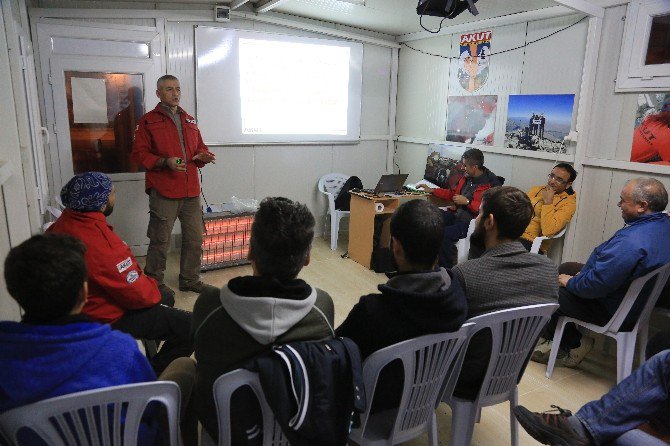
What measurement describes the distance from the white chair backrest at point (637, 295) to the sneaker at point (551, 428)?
0.81 meters

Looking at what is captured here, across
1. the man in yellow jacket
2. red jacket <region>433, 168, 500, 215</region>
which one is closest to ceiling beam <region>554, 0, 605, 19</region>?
the man in yellow jacket

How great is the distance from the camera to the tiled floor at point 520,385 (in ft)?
7.47

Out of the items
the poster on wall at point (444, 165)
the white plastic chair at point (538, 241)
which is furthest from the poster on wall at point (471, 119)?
the white plastic chair at point (538, 241)

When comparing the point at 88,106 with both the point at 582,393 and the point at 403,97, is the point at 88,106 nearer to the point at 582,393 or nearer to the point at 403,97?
the point at 403,97

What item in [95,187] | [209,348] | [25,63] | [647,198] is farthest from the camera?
[25,63]

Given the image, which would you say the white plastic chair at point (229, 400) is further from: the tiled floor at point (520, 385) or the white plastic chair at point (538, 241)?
the white plastic chair at point (538, 241)

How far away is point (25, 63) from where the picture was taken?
125 inches

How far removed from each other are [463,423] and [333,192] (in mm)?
3966

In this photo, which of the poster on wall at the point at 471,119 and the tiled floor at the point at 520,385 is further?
the poster on wall at the point at 471,119

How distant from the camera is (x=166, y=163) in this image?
3.58 metres

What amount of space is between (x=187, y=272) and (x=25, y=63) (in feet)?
6.31

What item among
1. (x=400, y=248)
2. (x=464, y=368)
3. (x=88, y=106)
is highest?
(x=88, y=106)

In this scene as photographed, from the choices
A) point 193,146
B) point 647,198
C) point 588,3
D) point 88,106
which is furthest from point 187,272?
point 588,3

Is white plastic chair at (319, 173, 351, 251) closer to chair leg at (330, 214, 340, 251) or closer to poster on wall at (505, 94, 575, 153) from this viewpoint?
chair leg at (330, 214, 340, 251)
